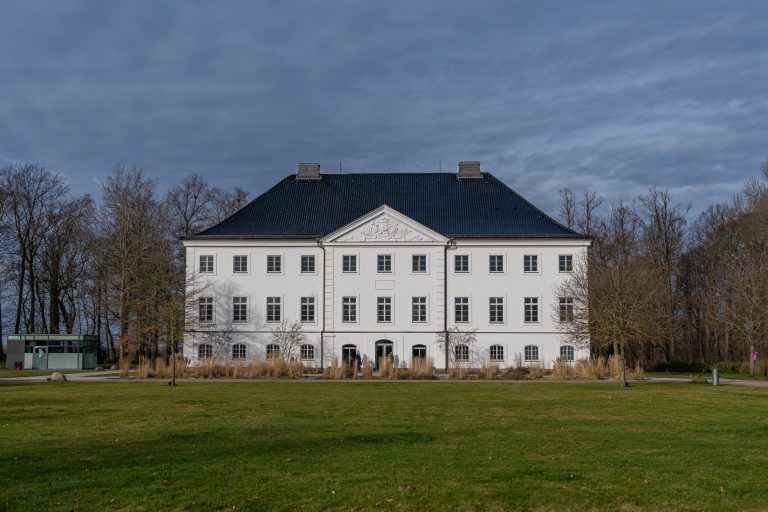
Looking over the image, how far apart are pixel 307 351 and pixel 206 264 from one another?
8.27 m

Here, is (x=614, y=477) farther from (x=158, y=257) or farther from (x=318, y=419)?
(x=158, y=257)

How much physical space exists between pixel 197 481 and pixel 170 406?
387 inches

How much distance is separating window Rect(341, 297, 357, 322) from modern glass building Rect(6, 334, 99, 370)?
15309mm

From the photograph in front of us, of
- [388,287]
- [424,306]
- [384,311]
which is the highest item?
[388,287]

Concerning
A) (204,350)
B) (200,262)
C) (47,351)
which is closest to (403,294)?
(204,350)

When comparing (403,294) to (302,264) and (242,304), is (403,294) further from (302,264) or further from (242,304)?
(242,304)

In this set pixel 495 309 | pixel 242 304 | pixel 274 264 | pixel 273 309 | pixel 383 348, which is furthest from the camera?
pixel 274 264

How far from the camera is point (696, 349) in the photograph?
181 feet

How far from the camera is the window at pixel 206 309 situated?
45.1 metres

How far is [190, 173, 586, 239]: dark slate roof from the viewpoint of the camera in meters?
45.5

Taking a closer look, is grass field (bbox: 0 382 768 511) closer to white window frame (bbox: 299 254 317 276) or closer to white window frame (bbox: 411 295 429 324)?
white window frame (bbox: 411 295 429 324)

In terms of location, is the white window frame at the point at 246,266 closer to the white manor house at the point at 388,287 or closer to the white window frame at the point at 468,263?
the white manor house at the point at 388,287

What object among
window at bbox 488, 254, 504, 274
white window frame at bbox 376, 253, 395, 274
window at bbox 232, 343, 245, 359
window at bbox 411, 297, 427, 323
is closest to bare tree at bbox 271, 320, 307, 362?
window at bbox 232, 343, 245, 359

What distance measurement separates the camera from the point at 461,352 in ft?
143
